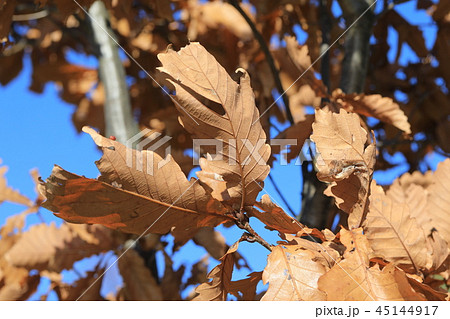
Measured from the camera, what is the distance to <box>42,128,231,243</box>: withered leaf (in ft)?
1.25

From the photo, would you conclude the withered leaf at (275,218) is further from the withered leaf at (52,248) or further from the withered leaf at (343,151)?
the withered leaf at (52,248)

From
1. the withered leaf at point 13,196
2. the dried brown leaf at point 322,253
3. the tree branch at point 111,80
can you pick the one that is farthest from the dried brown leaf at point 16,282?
the dried brown leaf at point 322,253

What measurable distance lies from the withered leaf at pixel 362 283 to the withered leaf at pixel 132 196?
0.37 ft

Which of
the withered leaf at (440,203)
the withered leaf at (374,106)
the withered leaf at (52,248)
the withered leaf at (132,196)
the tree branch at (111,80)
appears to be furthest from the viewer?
the tree branch at (111,80)

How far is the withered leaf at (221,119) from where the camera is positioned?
0.40 meters

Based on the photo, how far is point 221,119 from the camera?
0.41 meters

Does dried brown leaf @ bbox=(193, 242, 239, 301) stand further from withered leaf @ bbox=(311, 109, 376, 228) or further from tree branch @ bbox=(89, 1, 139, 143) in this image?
tree branch @ bbox=(89, 1, 139, 143)

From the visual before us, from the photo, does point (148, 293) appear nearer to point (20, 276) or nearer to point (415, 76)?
point (20, 276)

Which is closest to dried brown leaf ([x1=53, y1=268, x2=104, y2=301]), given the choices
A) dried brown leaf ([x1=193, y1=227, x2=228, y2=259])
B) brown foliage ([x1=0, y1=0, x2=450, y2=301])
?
brown foliage ([x1=0, y1=0, x2=450, y2=301])

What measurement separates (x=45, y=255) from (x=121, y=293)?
0.17 metres

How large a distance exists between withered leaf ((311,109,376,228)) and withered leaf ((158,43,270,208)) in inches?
2.2

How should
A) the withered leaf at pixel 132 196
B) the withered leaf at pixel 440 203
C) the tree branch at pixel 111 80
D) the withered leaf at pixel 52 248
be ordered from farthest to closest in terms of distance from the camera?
the tree branch at pixel 111 80 → the withered leaf at pixel 52 248 → the withered leaf at pixel 440 203 → the withered leaf at pixel 132 196

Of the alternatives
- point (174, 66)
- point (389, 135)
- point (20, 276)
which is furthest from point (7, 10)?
point (389, 135)

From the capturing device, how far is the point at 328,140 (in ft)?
1.41
